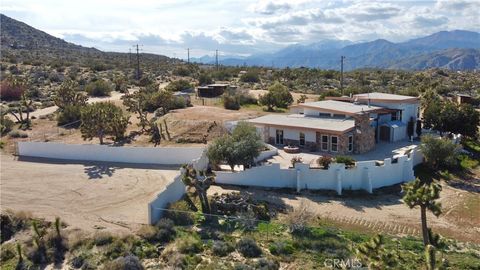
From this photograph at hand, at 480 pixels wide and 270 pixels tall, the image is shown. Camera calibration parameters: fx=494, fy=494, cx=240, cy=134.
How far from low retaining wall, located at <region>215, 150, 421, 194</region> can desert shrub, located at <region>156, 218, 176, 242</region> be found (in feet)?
23.3

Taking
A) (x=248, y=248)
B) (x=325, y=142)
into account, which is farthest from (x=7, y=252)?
(x=325, y=142)

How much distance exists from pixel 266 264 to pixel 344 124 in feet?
61.3

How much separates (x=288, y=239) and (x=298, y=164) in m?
7.67

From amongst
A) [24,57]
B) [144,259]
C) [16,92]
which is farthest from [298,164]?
[24,57]

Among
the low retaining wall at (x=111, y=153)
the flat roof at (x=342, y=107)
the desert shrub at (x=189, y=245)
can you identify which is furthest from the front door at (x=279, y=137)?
the desert shrub at (x=189, y=245)

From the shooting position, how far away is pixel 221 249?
20.9m

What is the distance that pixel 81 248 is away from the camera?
2133cm

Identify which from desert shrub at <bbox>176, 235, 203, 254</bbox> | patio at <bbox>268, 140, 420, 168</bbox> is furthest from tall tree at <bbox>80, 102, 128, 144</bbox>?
desert shrub at <bbox>176, 235, 203, 254</bbox>

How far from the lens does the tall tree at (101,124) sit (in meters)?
37.0

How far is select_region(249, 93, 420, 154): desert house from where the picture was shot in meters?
35.0

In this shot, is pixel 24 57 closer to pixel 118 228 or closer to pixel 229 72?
pixel 229 72

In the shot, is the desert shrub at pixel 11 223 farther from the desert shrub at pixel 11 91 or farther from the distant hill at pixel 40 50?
the distant hill at pixel 40 50

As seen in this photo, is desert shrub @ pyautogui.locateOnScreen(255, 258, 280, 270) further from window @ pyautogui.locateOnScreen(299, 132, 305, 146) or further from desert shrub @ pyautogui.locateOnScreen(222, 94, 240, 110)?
desert shrub @ pyautogui.locateOnScreen(222, 94, 240, 110)

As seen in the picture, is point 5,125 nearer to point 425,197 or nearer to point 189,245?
point 189,245
